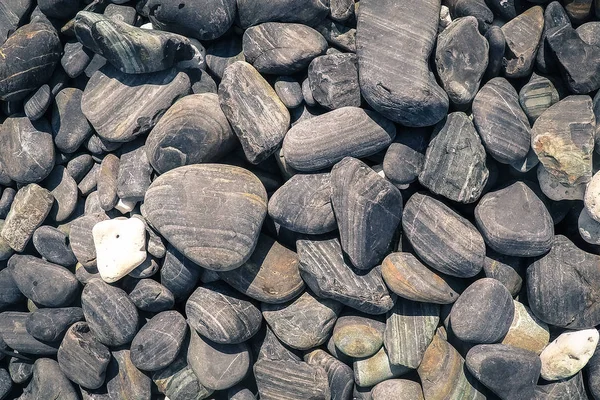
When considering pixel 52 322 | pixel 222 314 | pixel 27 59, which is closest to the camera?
pixel 222 314

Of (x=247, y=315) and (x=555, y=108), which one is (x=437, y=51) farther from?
(x=247, y=315)

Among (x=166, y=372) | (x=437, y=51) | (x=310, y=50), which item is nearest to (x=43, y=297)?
(x=166, y=372)

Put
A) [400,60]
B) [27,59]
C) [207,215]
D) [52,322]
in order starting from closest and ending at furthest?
[400,60] → [207,215] → [27,59] → [52,322]

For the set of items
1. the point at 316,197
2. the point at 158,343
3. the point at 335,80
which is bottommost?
the point at 158,343

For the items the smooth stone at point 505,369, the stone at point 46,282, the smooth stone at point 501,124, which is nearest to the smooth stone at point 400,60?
the smooth stone at point 501,124

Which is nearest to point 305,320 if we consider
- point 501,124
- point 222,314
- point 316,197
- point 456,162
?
point 222,314

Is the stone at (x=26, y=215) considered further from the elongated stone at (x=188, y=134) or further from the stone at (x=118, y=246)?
the elongated stone at (x=188, y=134)

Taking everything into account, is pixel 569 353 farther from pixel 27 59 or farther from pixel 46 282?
pixel 27 59
